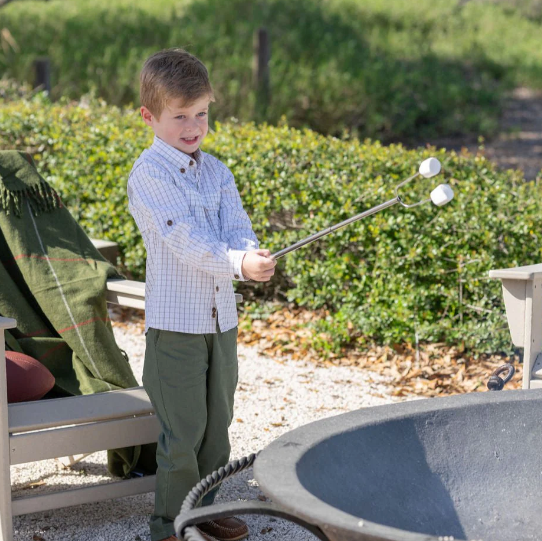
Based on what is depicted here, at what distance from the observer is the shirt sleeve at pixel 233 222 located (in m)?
Result: 2.64

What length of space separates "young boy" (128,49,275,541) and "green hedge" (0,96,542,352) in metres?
2.30

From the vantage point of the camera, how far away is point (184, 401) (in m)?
2.62

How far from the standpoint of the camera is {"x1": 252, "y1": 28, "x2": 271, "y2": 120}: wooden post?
11.6m

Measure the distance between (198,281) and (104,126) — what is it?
365 cm

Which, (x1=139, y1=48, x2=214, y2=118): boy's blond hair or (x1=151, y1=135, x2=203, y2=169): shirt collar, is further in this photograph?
(x1=151, y1=135, x2=203, y2=169): shirt collar

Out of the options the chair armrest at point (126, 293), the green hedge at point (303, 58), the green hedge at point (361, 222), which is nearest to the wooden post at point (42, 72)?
the green hedge at point (303, 58)

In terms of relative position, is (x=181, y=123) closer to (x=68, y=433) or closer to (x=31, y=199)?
(x=68, y=433)

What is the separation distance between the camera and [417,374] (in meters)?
4.73

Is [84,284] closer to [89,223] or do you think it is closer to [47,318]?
[47,318]

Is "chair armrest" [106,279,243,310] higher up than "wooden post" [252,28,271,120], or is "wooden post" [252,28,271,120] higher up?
"wooden post" [252,28,271,120]

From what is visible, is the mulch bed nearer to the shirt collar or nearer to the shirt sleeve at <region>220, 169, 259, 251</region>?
the shirt sleeve at <region>220, 169, 259, 251</region>

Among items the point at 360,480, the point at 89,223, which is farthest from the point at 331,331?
the point at 360,480

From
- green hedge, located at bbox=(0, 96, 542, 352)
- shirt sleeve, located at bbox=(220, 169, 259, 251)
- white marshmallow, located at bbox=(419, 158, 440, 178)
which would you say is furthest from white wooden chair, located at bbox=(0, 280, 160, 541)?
green hedge, located at bbox=(0, 96, 542, 352)

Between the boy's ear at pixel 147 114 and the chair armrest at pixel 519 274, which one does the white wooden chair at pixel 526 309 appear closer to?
the chair armrest at pixel 519 274
